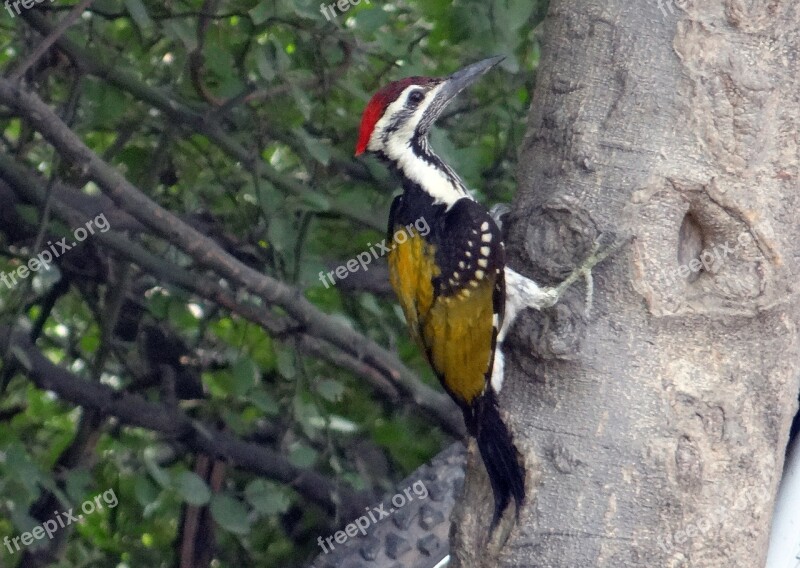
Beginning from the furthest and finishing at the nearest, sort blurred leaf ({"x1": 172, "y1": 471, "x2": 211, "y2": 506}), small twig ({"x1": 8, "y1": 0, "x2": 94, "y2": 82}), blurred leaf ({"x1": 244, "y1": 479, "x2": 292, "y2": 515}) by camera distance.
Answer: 1. blurred leaf ({"x1": 244, "y1": 479, "x2": 292, "y2": 515})
2. blurred leaf ({"x1": 172, "y1": 471, "x2": 211, "y2": 506})
3. small twig ({"x1": 8, "y1": 0, "x2": 94, "y2": 82})

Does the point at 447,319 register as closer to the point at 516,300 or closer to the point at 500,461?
the point at 516,300

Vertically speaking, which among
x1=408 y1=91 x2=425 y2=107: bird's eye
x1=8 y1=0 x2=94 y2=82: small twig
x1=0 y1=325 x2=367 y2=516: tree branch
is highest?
x1=8 y1=0 x2=94 y2=82: small twig

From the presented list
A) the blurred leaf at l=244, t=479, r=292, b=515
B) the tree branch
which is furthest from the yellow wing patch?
the tree branch

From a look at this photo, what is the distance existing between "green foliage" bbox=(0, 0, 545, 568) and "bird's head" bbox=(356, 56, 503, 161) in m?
0.09

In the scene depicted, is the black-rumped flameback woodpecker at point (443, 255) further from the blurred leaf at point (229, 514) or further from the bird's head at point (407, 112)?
the blurred leaf at point (229, 514)

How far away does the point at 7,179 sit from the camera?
266 centimetres

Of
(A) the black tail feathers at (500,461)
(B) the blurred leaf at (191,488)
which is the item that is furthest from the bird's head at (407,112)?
(B) the blurred leaf at (191,488)

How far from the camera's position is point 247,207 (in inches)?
116

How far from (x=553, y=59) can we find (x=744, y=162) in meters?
0.40

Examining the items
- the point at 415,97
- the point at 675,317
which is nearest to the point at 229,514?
the point at 415,97

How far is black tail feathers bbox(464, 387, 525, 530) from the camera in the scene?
5.96ft

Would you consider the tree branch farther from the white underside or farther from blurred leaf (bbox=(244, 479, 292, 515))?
the white underside

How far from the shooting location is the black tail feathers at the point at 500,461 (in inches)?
71.6

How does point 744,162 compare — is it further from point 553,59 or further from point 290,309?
point 290,309
